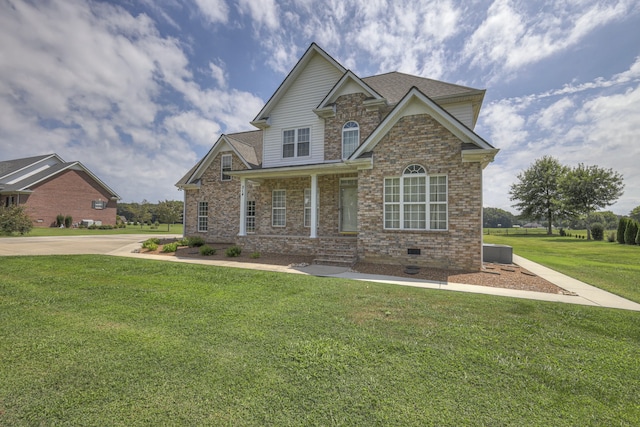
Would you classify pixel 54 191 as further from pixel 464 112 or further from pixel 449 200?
pixel 464 112

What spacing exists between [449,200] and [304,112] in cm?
923

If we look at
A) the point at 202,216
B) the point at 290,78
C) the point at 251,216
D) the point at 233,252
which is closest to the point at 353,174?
the point at 290,78

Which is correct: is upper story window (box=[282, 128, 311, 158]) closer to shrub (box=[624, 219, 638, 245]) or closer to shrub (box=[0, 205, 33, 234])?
shrub (box=[0, 205, 33, 234])

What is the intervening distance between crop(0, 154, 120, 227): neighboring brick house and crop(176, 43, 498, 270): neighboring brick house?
24873 millimetres

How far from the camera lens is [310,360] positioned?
343cm

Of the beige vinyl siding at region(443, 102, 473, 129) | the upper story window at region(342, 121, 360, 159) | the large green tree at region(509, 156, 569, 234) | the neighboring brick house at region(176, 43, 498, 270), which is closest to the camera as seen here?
the neighboring brick house at region(176, 43, 498, 270)

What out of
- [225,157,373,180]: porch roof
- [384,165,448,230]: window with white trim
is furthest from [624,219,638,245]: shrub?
[225,157,373,180]: porch roof

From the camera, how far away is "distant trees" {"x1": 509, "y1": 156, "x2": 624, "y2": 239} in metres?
35.6

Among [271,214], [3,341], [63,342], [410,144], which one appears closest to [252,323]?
[63,342]

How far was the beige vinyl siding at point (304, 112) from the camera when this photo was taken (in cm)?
1472

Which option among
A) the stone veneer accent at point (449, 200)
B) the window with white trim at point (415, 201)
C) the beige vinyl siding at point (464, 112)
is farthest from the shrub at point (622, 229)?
the window with white trim at point (415, 201)

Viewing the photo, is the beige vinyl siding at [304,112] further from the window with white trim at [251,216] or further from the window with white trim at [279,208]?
the window with white trim at [251,216]

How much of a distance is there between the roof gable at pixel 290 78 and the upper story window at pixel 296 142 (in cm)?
157

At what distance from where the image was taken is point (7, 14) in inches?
341
